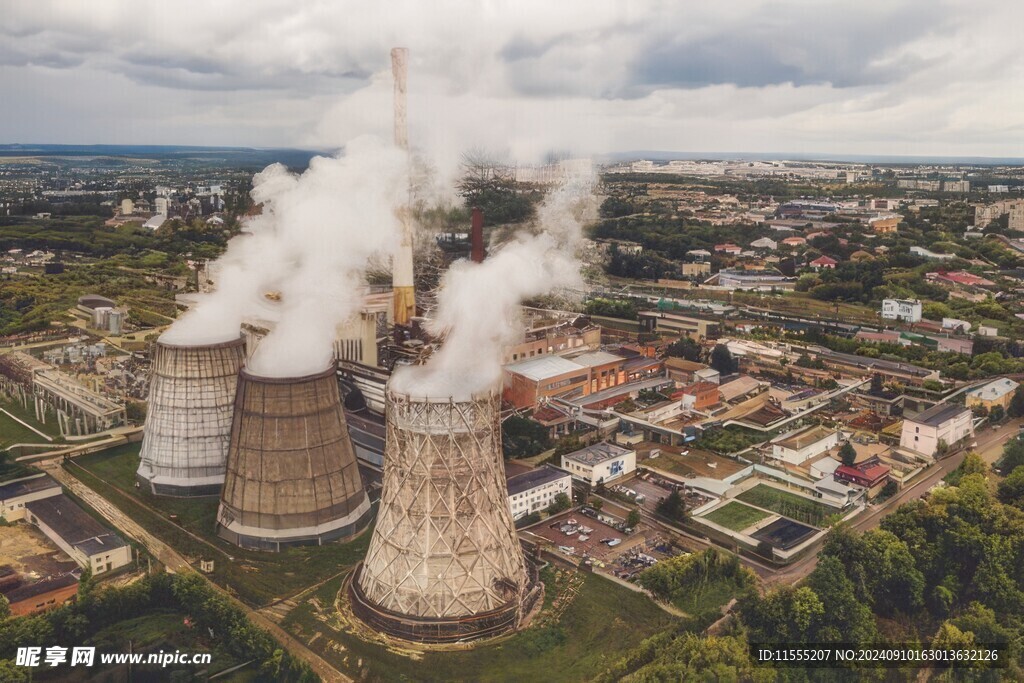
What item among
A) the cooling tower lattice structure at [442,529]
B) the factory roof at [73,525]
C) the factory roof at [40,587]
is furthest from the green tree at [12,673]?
the cooling tower lattice structure at [442,529]

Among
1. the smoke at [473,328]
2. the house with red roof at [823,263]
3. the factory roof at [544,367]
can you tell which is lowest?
the factory roof at [544,367]

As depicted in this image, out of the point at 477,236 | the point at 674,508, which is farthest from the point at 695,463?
the point at 477,236

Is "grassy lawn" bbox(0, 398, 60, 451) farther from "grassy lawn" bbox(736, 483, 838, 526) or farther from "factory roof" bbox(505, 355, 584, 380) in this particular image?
"grassy lawn" bbox(736, 483, 838, 526)

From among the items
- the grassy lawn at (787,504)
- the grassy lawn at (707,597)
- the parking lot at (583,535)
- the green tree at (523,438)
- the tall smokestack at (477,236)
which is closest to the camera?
the grassy lawn at (707,597)

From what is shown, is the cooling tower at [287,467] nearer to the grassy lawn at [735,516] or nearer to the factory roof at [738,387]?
the grassy lawn at [735,516]

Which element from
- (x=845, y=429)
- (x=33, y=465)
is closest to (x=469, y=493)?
(x=33, y=465)

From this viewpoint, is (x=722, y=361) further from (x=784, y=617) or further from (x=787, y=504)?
(x=784, y=617)
